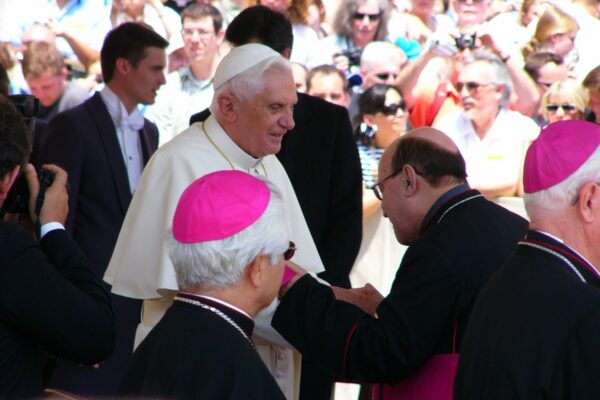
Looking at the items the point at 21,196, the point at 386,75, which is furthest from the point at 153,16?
the point at 21,196

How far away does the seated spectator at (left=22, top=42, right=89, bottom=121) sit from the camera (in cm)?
689

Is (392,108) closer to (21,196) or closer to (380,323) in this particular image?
(380,323)

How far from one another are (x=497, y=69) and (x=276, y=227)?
206 inches

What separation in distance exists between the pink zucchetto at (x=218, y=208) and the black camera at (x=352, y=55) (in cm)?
536

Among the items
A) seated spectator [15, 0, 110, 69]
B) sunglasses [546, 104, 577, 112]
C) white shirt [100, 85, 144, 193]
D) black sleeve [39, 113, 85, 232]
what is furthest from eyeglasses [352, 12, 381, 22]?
black sleeve [39, 113, 85, 232]

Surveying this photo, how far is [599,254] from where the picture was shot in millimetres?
2650

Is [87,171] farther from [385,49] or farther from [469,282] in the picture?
[385,49]

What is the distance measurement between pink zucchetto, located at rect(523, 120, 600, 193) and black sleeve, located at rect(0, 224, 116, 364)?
1.13 m

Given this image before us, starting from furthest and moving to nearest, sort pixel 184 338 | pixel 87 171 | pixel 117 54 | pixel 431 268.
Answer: pixel 117 54 → pixel 87 171 → pixel 431 268 → pixel 184 338

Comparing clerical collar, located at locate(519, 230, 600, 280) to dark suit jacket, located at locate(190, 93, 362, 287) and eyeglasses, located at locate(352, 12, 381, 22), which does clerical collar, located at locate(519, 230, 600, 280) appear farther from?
eyeglasses, located at locate(352, 12, 381, 22)

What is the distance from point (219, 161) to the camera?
379cm

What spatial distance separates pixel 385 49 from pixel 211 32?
1.22 m

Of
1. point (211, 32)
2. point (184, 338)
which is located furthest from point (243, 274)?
point (211, 32)

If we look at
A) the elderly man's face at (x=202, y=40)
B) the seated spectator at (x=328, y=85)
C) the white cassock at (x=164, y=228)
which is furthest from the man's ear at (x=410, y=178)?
the elderly man's face at (x=202, y=40)
